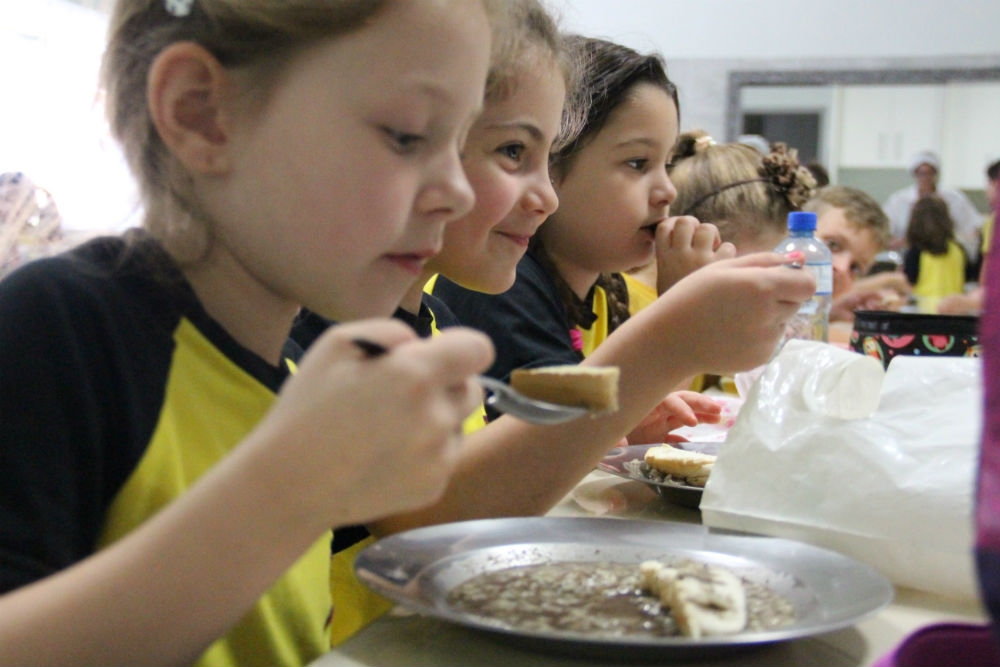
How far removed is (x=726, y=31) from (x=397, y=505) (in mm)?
5773

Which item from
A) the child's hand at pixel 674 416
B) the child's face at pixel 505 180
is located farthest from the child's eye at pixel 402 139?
the child's hand at pixel 674 416

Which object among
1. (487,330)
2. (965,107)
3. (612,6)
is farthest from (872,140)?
(487,330)

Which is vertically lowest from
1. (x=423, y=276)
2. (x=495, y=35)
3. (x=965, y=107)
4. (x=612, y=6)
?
(x=423, y=276)

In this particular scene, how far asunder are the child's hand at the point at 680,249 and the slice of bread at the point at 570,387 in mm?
1154

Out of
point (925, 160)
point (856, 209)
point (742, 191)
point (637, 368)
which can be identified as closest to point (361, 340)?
point (637, 368)

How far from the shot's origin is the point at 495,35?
914 mm

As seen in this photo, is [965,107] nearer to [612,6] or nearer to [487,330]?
[612,6]

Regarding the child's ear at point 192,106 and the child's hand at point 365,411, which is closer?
the child's hand at point 365,411

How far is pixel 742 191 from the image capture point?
2279 millimetres

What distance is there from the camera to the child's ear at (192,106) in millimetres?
747

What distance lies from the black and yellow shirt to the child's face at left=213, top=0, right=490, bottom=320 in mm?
84

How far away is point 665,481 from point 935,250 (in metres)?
5.20

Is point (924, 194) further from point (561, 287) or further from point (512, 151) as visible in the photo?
point (512, 151)

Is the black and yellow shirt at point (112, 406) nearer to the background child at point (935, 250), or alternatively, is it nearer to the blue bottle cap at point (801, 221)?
the blue bottle cap at point (801, 221)
